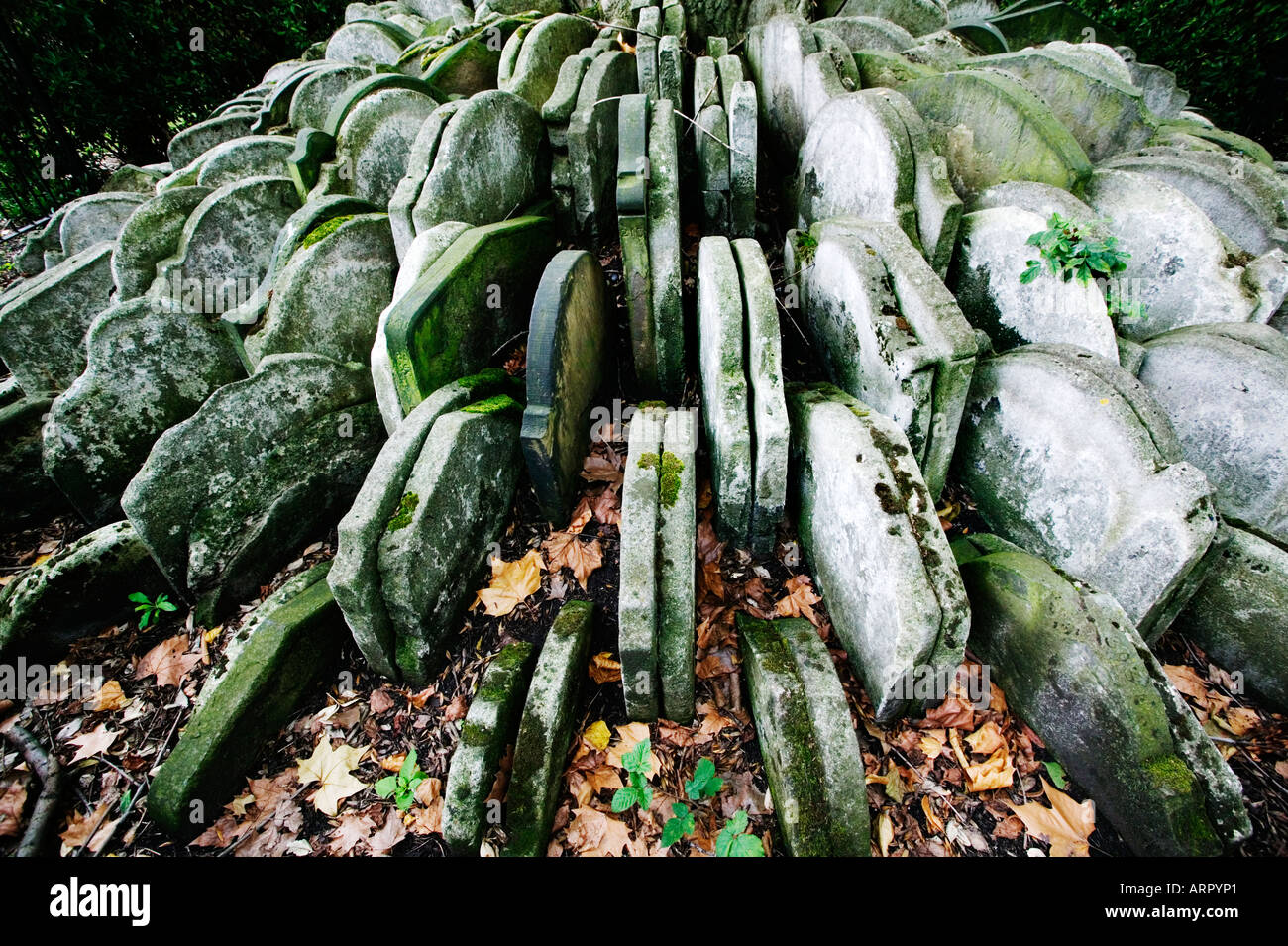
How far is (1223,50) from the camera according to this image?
761 cm

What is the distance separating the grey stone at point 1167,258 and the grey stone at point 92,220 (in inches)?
385

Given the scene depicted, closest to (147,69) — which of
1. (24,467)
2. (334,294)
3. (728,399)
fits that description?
(24,467)

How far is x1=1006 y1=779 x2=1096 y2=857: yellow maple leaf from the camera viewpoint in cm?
249

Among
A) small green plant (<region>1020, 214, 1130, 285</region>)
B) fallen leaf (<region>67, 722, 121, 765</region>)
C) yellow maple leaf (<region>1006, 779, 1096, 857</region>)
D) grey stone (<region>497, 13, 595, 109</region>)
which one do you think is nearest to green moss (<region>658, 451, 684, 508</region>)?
yellow maple leaf (<region>1006, 779, 1096, 857</region>)

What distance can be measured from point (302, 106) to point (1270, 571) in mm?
9180

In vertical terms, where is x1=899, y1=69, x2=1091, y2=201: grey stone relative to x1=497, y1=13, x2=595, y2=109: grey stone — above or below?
below

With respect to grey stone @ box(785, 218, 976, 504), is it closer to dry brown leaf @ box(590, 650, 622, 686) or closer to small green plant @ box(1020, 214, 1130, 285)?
small green plant @ box(1020, 214, 1130, 285)

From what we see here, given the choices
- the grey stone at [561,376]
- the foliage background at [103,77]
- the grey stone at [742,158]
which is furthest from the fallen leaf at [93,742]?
the foliage background at [103,77]

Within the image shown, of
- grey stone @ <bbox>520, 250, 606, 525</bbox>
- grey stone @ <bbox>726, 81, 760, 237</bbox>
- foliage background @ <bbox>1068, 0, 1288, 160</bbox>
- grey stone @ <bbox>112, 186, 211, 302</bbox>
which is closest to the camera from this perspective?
grey stone @ <bbox>520, 250, 606, 525</bbox>

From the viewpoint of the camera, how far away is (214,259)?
4.93 m

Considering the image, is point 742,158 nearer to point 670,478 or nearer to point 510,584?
point 670,478

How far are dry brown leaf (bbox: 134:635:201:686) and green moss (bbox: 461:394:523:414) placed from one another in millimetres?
2480

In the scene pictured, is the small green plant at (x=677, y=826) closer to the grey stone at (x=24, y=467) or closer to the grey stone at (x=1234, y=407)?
the grey stone at (x=1234, y=407)

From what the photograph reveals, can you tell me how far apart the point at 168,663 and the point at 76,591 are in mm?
758
